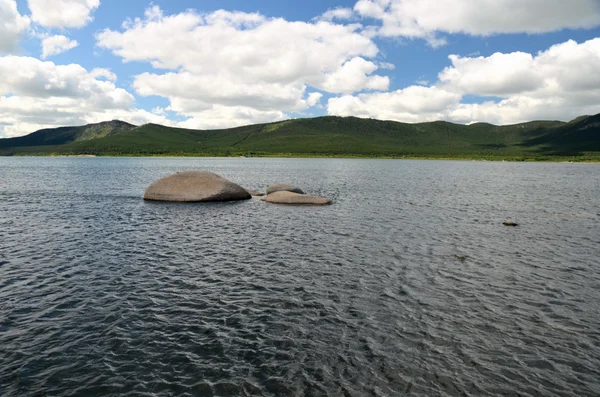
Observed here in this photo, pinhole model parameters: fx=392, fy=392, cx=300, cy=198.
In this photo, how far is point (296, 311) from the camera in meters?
14.4

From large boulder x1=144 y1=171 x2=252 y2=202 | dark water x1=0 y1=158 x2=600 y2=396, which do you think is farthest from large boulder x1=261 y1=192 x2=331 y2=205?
dark water x1=0 y1=158 x2=600 y2=396

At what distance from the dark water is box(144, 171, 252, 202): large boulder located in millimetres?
13340

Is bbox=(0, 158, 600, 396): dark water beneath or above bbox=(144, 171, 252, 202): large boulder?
beneath

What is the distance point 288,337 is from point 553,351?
7980mm

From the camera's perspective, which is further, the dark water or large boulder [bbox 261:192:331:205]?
large boulder [bbox 261:192:331:205]

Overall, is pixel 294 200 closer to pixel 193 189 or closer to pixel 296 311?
pixel 193 189

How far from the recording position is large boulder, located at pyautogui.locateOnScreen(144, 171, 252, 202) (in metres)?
42.3

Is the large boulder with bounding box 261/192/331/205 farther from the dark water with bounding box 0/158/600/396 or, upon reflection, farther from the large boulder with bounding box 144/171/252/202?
the dark water with bounding box 0/158/600/396

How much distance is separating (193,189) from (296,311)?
31.0m

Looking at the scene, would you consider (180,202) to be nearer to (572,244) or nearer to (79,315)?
(79,315)

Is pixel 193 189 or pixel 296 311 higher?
pixel 193 189

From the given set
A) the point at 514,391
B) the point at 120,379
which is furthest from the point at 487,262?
the point at 120,379

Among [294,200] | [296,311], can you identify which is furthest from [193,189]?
[296,311]

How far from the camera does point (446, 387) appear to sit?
32.5ft
